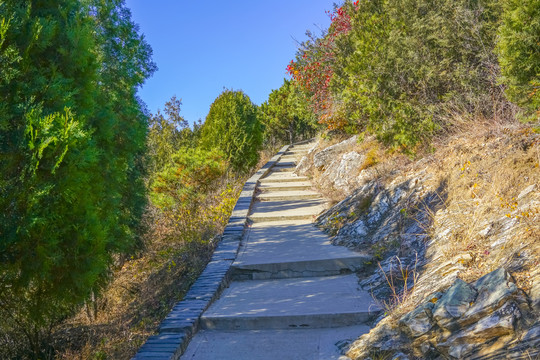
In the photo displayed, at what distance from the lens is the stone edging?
3.17 metres

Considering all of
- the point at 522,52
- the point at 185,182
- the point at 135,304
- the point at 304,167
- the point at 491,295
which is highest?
the point at 185,182

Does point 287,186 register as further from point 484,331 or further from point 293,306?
point 484,331

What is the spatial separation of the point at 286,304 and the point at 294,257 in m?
1.11

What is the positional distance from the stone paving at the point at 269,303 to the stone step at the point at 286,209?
0.71m

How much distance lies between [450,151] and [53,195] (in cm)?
476

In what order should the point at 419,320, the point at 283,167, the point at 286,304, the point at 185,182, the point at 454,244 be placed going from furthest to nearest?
the point at 283,167 → the point at 185,182 → the point at 286,304 → the point at 454,244 → the point at 419,320

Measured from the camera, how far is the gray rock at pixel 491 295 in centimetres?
250

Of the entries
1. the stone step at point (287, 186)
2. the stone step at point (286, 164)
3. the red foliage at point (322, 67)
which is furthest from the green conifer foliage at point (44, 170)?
the stone step at point (286, 164)

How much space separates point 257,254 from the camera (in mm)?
5414

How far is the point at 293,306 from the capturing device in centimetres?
398

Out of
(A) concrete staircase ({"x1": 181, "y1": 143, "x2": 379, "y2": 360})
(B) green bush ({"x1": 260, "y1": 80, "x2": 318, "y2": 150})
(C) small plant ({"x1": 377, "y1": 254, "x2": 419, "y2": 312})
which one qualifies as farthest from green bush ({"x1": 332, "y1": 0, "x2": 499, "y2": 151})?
(B) green bush ({"x1": 260, "y1": 80, "x2": 318, "y2": 150})

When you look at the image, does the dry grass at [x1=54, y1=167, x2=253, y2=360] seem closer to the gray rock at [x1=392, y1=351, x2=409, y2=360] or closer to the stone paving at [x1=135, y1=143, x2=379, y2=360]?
the stone paving at [x1=135, y1=143, x2=379, y2=360]

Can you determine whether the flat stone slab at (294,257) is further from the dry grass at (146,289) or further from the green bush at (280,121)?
the green bush at (280,121)

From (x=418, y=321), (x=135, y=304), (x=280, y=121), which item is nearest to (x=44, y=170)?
(x=135, y=304)
